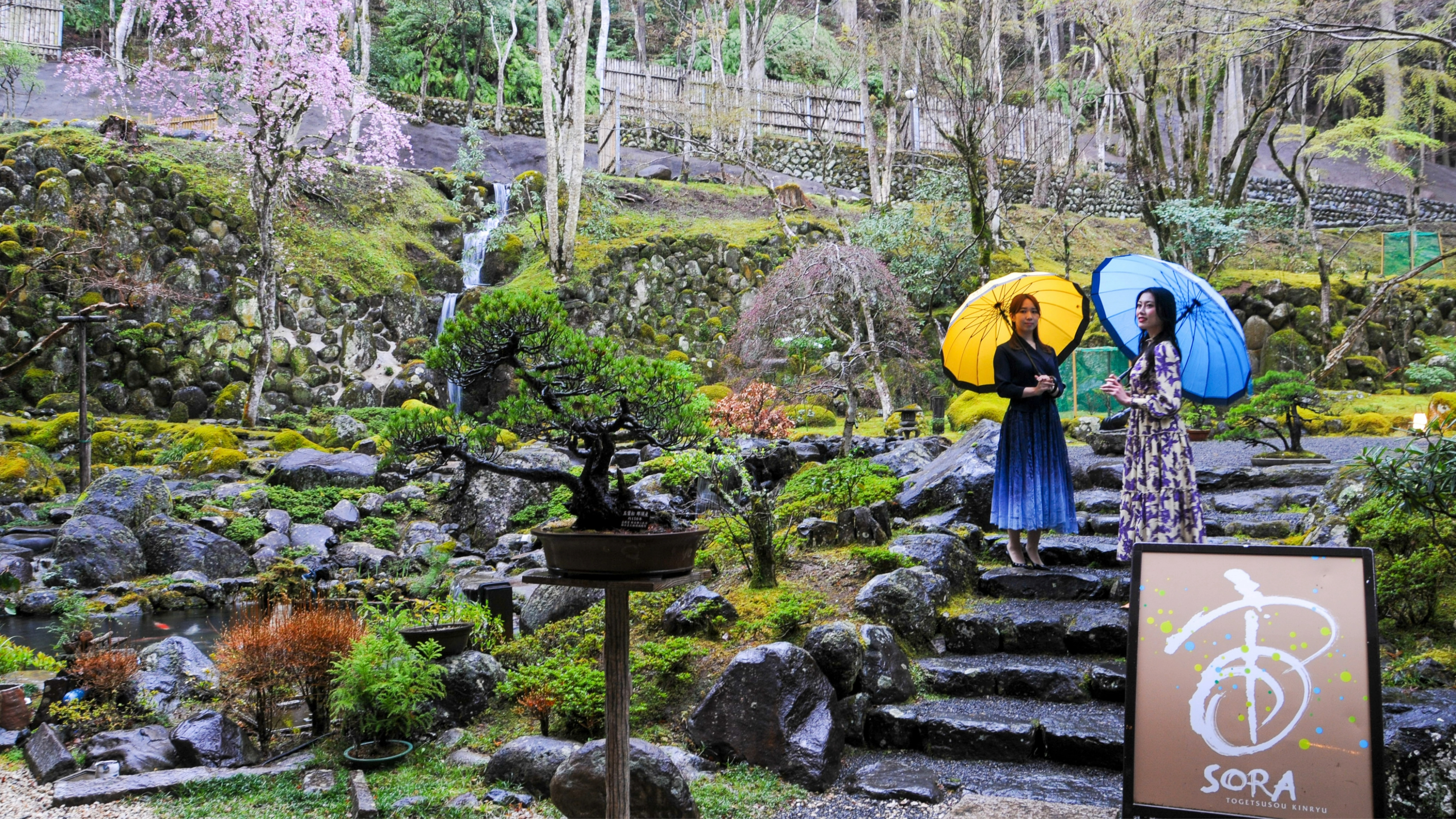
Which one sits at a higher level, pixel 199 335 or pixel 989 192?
pixel 989 192

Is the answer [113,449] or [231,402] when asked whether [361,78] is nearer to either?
[231,402]

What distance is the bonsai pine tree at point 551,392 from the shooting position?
3.28m

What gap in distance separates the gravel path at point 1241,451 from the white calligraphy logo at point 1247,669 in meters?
6.45

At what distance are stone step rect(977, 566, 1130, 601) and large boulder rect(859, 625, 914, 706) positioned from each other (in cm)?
133

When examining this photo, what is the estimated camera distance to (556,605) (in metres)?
6.57

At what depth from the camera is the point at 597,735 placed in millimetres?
4766

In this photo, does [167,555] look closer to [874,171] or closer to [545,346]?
[545,346]

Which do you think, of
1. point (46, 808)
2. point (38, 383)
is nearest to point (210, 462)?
point (38, 383)

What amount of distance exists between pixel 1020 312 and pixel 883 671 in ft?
8.63

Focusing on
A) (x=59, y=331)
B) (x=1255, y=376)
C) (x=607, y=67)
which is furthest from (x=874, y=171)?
(x=59, y=331)

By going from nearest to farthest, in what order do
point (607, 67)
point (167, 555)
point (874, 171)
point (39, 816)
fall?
point (39, 816) < point (167, 555) < point (874, 171) < point (607, 67)

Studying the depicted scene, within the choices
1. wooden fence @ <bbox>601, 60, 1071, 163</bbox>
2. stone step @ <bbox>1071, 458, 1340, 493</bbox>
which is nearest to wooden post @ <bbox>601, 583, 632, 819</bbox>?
stone step @ <bbox>1071, 458, 1340, 493</bbox>

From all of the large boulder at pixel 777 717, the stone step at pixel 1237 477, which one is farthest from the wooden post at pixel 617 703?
the stone step at pixel 1237 477

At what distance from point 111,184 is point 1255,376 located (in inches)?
883
